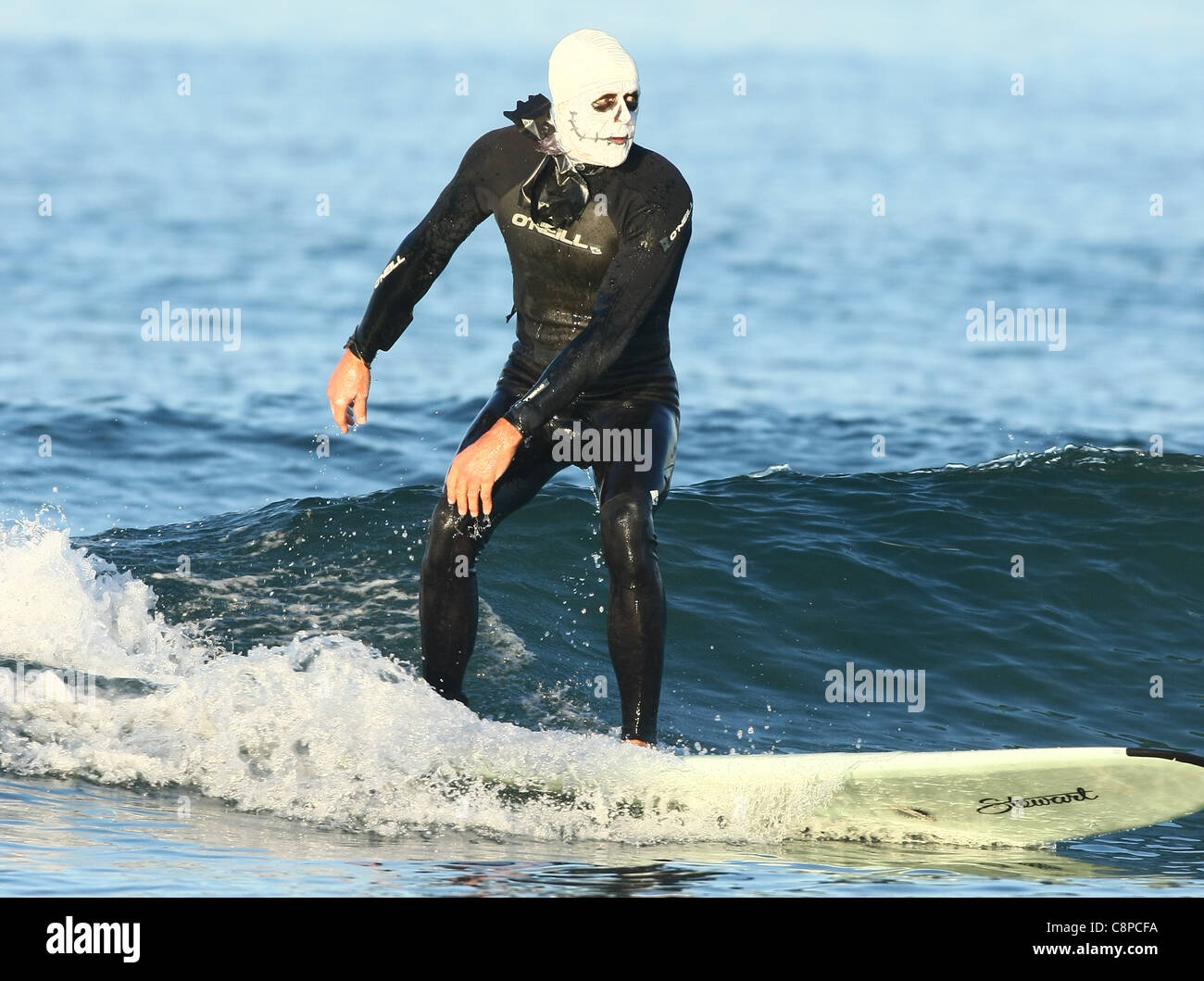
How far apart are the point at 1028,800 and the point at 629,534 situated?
68.1 inches

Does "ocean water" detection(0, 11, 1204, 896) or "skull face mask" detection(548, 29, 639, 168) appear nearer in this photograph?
"ocean water" detection(0, 11, 1204, 896)

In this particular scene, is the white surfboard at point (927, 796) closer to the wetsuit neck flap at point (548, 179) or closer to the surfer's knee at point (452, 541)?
the surfer's knee at point (452, 541)

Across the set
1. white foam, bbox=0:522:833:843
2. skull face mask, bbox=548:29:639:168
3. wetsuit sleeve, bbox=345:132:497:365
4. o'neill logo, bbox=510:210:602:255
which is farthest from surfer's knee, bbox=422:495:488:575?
skull face mask, bbox=548:29:639:168

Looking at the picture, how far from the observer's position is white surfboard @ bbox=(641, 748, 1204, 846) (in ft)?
19.0

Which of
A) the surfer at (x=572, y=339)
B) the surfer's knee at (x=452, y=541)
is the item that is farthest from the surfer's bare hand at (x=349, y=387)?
the surfer's knee at (x=452, y=541)

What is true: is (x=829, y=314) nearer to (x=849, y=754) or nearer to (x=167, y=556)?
(x=167, y=556)

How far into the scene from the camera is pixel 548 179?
6480 millimetres

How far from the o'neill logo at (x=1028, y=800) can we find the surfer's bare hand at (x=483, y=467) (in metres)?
2.10

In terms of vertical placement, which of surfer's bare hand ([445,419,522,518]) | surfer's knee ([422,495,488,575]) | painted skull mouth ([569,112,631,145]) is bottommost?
surfer's knee ([422,495,488,575])

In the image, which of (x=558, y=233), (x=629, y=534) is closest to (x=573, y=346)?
(x=558, y=233)

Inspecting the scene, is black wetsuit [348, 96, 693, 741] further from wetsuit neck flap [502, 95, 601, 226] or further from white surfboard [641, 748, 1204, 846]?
white surfboard [641, 748, 1204, 846]

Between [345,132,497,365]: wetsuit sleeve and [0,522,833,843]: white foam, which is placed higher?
[345,132,497,365]: wetsuit sleeve

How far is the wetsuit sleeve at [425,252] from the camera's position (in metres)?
6.71

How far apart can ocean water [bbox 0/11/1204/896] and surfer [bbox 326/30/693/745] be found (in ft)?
1.47
